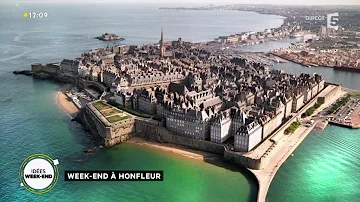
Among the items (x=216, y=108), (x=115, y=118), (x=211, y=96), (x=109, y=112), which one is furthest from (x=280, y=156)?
(x=109, y=112)

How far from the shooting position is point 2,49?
140m

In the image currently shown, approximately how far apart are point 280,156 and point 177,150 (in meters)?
14.6

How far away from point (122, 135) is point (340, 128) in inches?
1462

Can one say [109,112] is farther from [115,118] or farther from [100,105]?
[100,105]

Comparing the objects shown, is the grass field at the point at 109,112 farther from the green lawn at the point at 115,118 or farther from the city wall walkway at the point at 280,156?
the city wall walkway at the point at 280,156

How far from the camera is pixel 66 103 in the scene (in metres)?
74.3

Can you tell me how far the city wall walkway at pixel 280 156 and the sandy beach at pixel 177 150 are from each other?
6903mm

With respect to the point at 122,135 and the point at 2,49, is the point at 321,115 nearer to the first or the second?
the point at 122,135

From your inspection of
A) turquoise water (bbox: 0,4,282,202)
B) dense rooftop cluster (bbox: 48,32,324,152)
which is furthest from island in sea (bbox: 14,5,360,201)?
turquoise water (bbox: 0,4,282,202)

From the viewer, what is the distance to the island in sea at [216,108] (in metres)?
49.9

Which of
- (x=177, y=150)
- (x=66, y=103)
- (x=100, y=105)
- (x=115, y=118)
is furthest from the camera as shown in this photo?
(x=66, y=103)

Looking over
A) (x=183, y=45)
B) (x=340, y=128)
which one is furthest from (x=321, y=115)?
(x=183, y=45)

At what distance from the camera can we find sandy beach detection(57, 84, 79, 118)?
69137mm

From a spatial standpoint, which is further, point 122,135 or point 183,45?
point 183,45
